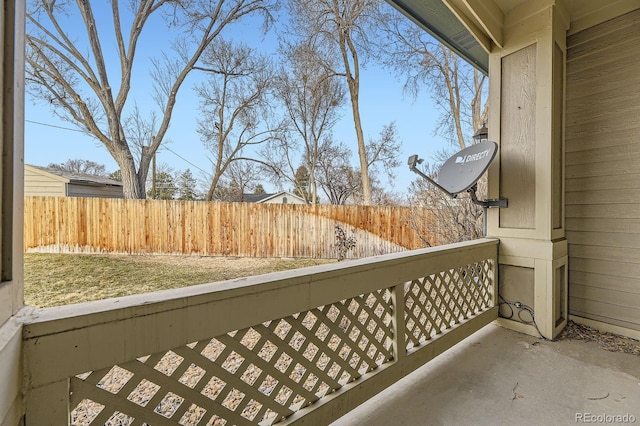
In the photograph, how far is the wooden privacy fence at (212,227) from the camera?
4465 mm

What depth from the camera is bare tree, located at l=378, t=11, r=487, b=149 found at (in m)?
7.25

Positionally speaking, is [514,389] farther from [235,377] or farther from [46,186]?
[46,186]

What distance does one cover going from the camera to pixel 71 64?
5.71 metres

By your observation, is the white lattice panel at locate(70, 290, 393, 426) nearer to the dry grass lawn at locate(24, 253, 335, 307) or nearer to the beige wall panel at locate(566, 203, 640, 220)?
the dry grass lawn at locate(24, 253, 335, 307)

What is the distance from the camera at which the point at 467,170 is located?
2557mm

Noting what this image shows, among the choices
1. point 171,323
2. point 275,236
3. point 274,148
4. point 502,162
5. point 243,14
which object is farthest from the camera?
point 274,148

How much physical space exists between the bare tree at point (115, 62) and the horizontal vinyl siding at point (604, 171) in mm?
7159

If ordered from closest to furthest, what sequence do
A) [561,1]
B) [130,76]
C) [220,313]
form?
[220,313], [561,1], [130,76]

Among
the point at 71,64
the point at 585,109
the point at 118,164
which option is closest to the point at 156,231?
the point at 118,164

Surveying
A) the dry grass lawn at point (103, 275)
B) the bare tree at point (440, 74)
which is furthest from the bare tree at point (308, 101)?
the dry grass lawn at point (103, 275)

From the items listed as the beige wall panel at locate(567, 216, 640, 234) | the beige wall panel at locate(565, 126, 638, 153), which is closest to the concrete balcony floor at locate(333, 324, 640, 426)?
the beige wall panel at locate(567, 216, 640, 234)

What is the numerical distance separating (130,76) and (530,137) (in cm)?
764

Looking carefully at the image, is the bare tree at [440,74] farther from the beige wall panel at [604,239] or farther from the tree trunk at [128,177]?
the tree trunk at [128,177]

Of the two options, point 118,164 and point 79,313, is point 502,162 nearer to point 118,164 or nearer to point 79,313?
point 79,313
